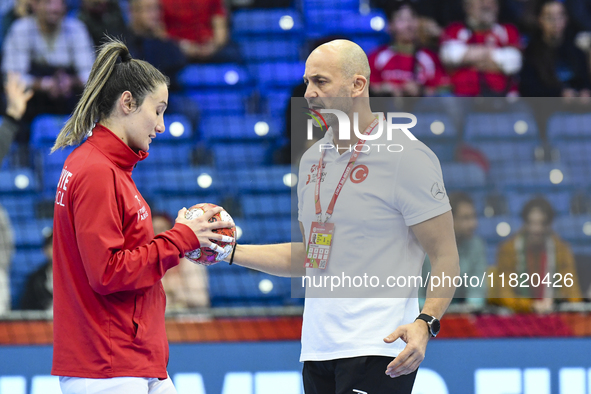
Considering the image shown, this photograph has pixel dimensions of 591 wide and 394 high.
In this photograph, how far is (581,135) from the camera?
21.9 ft

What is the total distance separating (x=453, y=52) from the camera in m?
7.15

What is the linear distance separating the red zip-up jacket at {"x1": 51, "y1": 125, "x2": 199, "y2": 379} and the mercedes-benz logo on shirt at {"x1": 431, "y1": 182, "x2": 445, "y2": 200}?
87cm

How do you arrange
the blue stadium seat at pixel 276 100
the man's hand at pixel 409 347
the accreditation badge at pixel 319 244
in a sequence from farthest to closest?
the blue stadium seat at pixel 276 100 < the accreditation badge at pixel 319 244 < the man's hand at pixel 409 347

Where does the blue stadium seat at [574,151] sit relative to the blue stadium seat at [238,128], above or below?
below

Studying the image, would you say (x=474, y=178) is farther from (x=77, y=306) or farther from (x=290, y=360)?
(x=77, y=306)

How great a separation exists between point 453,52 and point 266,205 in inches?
105

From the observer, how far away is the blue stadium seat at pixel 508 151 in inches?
254

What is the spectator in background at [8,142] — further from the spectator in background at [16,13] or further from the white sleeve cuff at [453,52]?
the white sleeve cuff at [453,52]

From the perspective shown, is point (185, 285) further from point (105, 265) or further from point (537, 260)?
point (105, 265)

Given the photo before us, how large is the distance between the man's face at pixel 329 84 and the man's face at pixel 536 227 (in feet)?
10.7

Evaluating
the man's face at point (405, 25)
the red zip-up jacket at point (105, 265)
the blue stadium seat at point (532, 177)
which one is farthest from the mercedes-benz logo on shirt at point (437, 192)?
the man's face at point (405, 25)

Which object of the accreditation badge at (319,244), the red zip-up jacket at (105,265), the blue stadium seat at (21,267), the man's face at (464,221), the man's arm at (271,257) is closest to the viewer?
the red zip-up jacket at (105,265)

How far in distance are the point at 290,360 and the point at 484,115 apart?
360 cm

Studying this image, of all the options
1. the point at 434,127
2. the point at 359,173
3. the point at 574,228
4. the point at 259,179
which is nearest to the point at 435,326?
the point at 359,173
